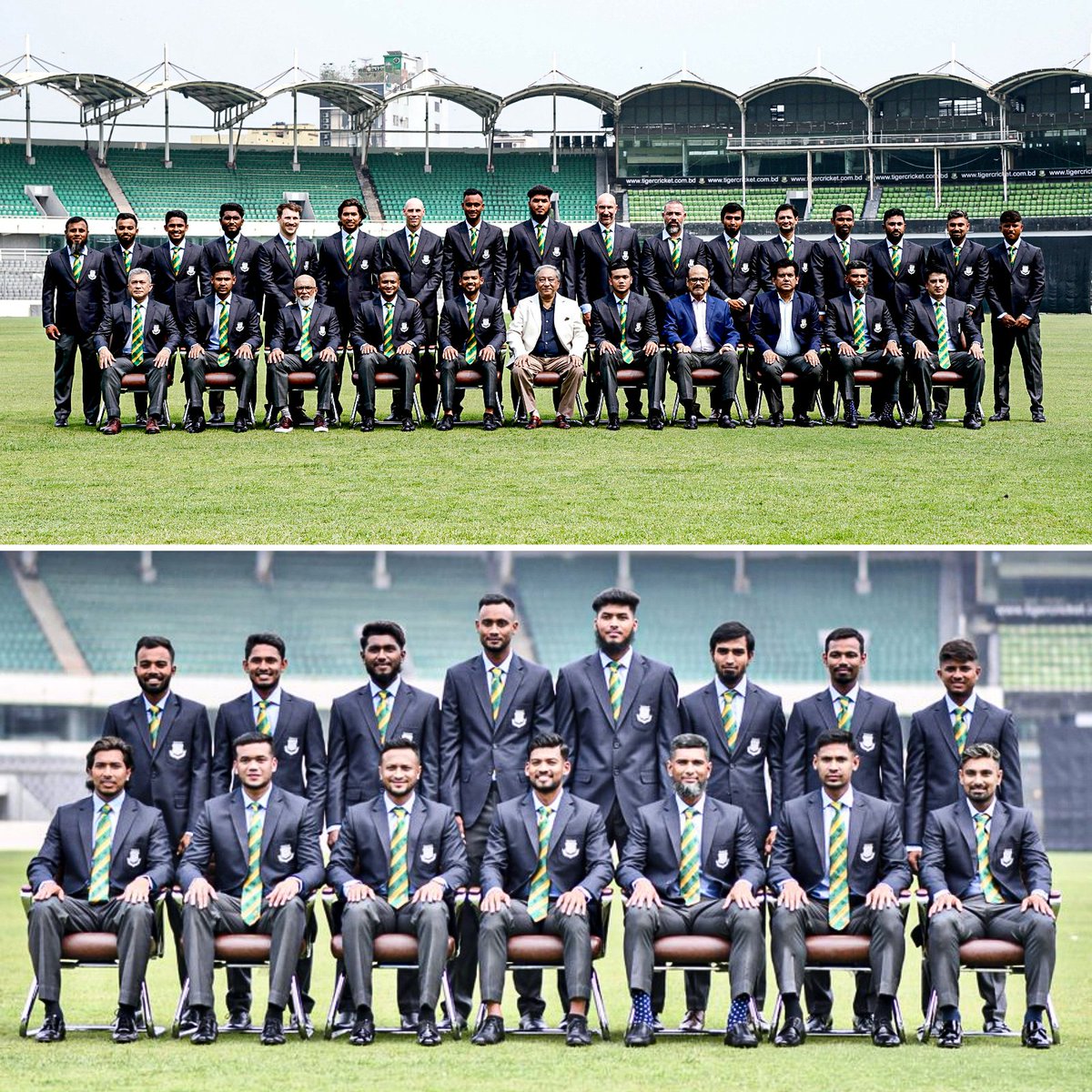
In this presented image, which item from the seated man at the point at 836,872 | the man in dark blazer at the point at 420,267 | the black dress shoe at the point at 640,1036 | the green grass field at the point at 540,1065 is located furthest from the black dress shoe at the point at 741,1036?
the man in dark blazer at the point at 420,267

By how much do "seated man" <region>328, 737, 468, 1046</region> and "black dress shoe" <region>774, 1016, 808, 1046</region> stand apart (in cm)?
131

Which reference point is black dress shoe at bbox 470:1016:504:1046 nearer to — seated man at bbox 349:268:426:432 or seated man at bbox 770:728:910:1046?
seated man at bbox 770:728:910:1046

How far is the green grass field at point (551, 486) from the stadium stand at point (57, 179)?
37626mm

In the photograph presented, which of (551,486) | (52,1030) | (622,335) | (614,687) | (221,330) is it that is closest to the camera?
(52,1030)

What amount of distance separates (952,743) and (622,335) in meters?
6.57

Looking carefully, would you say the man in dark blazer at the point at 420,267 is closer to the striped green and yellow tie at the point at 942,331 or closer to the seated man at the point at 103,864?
the striped green and yellow tie at the point at 942,331

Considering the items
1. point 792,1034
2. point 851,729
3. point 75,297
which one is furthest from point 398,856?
point 75,297

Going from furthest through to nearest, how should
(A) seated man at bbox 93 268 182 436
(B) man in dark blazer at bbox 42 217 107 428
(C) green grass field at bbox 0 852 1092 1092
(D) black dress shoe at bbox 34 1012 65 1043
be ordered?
(B) man in dark blazer at bbox 42 217 107 428 → (A) seated man at bbox 93 268 182 436 → (D) black dress shoe at bbox 34 1012 65 1043 → (C) green grass field at bbox 0 852 1092 1092

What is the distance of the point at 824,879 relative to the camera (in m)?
6.58

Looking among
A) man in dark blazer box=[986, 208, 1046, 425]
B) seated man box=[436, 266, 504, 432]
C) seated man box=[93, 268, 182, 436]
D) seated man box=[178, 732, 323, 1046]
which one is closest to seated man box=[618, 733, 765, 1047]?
seated man box=[178, 732, 323, 1046]

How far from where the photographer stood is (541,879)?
6.60 meters

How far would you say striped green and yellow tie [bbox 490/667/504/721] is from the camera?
7066 mm

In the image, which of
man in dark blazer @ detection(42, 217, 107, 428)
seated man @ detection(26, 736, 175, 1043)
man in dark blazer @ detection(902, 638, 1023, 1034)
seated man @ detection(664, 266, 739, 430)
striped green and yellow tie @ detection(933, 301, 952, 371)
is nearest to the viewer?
seated man @ detection(26, 736, 175, 1043)

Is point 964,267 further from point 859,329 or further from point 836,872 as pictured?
point 836,872
